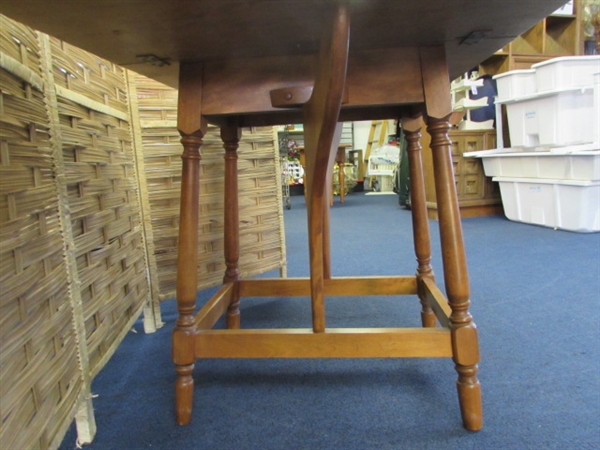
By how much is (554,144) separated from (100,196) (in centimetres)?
223

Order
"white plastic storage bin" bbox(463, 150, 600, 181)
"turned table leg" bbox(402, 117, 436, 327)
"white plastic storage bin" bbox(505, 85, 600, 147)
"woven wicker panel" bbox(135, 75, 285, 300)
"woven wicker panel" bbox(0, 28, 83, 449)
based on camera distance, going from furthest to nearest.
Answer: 1. "white plastic storage bin" bbox(505, 85, 600, 147)
2. "white plastic storage bin" bbox(463, 150, 600, 181)
3. "woven wicker panel" bbox(135, 75, 285, 300)
4. "turned table leg" bbox(402, 117, 436, 327)
5. "woven wicker panel" bbox(0, 28, 83, 449)

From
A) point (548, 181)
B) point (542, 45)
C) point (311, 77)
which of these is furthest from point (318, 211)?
point (542, 45)

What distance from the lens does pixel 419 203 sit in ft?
3.12

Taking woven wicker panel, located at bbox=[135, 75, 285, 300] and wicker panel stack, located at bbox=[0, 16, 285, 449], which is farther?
woven wicker panel, located at bbox=[135, 75, 285, 300]

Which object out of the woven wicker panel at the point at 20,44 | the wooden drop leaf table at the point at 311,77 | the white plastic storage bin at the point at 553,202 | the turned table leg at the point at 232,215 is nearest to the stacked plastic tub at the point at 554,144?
the white plastic storage bin at the point at 553,202

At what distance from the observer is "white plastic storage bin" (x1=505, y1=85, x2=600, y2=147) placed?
1.99 meters

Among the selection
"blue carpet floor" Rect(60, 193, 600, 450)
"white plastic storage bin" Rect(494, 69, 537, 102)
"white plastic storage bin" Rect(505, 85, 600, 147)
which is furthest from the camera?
"white plastic storage bin" Rect(494, 69, 537, 102)

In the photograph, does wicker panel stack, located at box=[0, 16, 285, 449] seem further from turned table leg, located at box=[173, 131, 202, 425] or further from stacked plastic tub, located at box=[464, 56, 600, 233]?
stacked plastic tub, located at box=[464, 56, 600, 233]

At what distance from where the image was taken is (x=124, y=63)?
67 centimetres

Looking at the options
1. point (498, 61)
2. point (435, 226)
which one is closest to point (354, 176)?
point (498, 61)

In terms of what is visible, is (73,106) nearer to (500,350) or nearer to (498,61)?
(500,350)

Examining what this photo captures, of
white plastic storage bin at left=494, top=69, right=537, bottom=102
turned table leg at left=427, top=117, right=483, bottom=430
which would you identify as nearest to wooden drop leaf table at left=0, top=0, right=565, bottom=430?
turned table leg at left=427, top=117, right=483, bottom=430

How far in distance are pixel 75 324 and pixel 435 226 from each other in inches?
81.1

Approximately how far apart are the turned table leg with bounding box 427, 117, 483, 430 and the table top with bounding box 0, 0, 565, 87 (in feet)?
0.48
